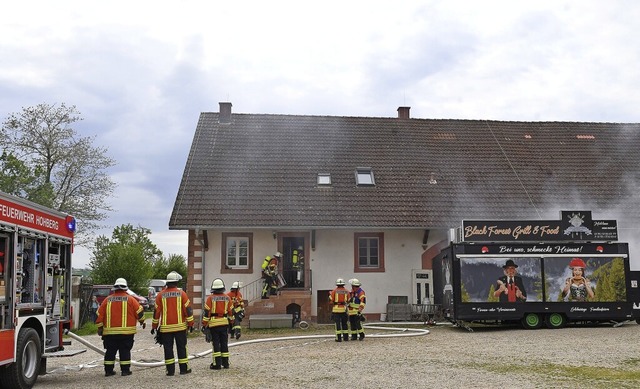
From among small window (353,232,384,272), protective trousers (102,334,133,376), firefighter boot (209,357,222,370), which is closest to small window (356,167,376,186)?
small window (353,232,384,272)

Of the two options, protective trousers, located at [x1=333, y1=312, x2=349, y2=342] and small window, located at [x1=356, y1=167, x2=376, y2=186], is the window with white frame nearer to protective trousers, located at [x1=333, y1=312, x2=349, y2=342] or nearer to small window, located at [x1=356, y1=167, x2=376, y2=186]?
small window, located at [x1=356, y1=167, x2=376, y2=186]

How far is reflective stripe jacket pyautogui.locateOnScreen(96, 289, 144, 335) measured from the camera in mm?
11039

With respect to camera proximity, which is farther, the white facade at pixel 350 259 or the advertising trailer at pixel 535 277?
the white facade at pixel 350 259

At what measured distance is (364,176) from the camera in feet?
78.3

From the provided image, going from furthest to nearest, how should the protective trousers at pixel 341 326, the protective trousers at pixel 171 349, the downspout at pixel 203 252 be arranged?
the downspout at pixel 203 252 < the protective trousers at pixel 341 326 < the protective trousers at pixel 171 349

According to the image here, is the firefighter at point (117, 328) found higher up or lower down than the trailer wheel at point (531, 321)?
higher up

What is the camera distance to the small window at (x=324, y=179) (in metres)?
23.1

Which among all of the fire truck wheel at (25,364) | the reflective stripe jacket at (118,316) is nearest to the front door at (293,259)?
the reflective stripe jacket at (118,316)

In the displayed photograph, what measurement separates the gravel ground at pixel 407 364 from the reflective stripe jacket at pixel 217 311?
0.82 metres

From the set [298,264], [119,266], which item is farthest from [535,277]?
[119,266]

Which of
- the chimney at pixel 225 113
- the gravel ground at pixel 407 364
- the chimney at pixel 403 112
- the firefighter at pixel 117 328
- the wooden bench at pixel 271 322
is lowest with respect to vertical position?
the gravel ground at pixel 407 364

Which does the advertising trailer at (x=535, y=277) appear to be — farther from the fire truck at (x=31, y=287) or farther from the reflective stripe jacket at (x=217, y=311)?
the fire truck at (x=31, y=287)

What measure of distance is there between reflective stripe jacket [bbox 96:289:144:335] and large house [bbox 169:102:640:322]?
9.38 meters

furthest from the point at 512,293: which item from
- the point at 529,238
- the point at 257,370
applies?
the point at 257,370
